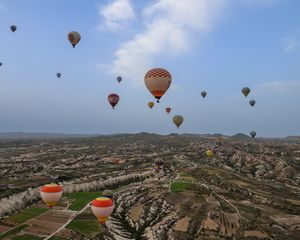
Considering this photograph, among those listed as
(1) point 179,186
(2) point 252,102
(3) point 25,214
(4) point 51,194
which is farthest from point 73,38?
(2) point 252,102

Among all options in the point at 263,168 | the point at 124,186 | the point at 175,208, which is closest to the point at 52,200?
the point at 175,208

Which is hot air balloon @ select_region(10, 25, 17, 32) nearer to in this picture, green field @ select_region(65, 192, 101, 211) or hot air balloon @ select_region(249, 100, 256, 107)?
green field @ select_region(65, 192, 101, 211)

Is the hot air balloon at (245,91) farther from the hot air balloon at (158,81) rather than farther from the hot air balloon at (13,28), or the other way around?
the hot air balloon at (13,28)

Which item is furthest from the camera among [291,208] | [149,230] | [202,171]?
[202,171]

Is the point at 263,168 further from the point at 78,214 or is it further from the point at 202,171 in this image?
the point at 78,214

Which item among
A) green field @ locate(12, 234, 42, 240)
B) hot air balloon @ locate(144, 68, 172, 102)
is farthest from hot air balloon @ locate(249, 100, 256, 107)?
green field @ locate(12, 234, 42, 240)

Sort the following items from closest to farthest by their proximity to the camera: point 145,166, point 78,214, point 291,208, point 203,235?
point 203,235, point 78,214, point 291,208, point 145,166

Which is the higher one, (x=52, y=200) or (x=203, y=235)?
(x=52, y=200)
